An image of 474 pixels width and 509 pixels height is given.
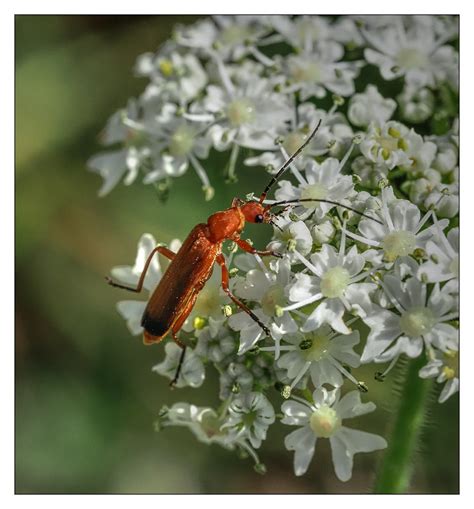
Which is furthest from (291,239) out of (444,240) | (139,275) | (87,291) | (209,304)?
(87,291)

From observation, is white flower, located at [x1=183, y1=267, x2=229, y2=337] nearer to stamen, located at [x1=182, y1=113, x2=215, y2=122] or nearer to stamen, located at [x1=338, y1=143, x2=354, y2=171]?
Result: stamen, located at [x1=338, y1=143, x2=354, y2=171]

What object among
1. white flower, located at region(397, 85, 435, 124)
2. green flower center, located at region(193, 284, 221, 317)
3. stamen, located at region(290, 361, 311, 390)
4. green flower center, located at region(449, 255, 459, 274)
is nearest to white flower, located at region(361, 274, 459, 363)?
green flower center, located at region(449, 255, 459, 274)

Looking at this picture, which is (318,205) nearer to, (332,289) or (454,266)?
(332,289)

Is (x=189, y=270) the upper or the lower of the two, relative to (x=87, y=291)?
upper

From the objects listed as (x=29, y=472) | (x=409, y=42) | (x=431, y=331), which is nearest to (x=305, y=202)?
(x=431, y=331)

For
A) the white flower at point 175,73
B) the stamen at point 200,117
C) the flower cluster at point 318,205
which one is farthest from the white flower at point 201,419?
the white flower at point 175,73

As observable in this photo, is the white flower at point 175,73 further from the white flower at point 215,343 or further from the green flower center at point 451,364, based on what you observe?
the green flower center at point 451,364
